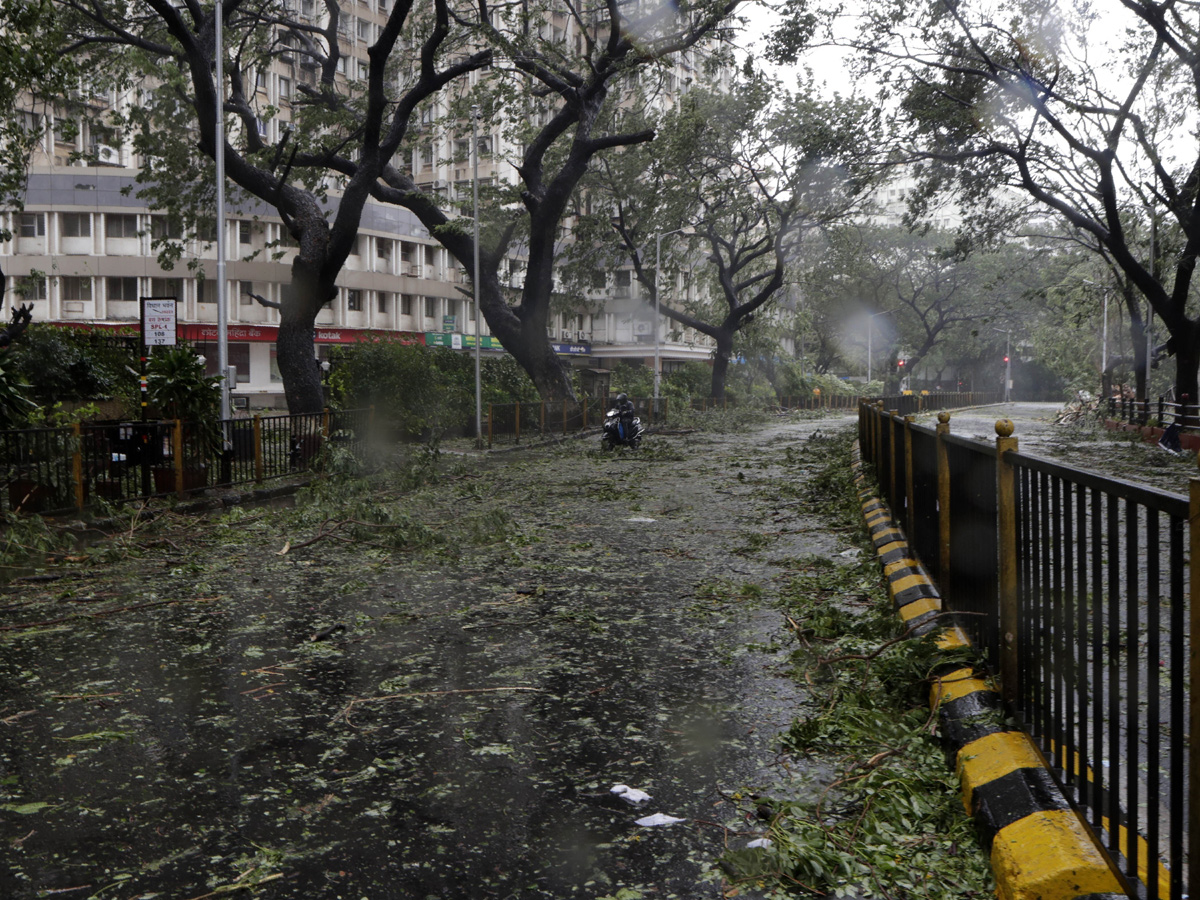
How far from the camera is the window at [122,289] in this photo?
5078 centimetres

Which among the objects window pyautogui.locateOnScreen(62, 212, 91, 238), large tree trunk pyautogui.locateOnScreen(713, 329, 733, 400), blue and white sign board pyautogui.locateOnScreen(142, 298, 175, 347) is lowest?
blue and white sign board pyautogui.locateOnScreen(142, 298, 175, 347)

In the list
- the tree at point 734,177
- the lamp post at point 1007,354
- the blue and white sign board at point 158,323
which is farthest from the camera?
the lamp post at point 1007,354

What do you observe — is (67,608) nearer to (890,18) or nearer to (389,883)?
(389,883)

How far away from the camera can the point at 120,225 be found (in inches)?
1988

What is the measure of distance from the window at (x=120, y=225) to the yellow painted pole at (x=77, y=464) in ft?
138

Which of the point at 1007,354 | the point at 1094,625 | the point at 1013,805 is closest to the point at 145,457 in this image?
the point at 1013,805

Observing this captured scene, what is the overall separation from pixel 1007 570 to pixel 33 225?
5486cm

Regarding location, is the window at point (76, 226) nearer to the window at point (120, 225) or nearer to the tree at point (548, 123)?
the window at point (120, 225)

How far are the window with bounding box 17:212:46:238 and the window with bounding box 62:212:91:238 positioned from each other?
96 cm

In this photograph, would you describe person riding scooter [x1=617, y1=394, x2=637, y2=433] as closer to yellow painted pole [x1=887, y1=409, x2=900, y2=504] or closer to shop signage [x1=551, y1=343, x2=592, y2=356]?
yellow painted pole [x1=887, y1=409, x2=900, y2=504]

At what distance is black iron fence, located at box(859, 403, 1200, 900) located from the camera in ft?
8.96

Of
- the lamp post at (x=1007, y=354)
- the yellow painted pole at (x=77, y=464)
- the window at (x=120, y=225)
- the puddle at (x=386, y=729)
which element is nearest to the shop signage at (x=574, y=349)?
the window at (x=120, y=225)

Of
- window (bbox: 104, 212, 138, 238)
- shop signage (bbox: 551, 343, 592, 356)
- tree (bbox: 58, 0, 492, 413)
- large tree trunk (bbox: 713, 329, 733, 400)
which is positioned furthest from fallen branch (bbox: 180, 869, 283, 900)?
shop signage (bbox: 551, 343, 592, 356)

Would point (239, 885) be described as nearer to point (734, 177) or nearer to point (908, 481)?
point (908, 481)
